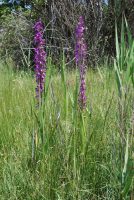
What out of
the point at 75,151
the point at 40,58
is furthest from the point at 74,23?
the point at 75,151

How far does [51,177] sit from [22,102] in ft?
4.26

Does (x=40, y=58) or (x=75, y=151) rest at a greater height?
(x=40, y=58)

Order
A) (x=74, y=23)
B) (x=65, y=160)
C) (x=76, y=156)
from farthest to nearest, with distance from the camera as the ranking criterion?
1. (x=74, y=23)
2. (x=76, y=156)
3. (x=65, y=160)

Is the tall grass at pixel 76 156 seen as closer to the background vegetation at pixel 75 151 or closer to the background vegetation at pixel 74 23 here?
the background vegetation at pixel 75 151

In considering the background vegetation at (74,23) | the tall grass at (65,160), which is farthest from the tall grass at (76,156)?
the background vegetation at (74,23)

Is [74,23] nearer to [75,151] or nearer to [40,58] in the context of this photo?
[40,58]

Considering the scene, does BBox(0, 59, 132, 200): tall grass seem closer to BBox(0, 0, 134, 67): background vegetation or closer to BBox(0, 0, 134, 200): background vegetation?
BBox(0, 0, 134, 200): background vegetation

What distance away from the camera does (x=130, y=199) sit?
1.71m

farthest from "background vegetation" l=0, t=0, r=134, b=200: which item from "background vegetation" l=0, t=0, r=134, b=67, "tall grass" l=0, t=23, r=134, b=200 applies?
"background vegetation" l=0, t=0, r=134, b=67

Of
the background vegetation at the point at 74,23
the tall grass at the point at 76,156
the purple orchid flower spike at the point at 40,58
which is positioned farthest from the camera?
the background vegetation at the point at 74,23

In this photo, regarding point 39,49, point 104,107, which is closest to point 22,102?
point 104,107

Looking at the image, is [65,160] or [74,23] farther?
[74,23]

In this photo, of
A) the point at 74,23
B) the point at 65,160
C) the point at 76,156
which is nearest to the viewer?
the point at 65,160

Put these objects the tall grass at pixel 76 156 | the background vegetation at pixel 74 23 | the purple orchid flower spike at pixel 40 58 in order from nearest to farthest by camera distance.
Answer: the tall grass at pixel 76 156 → the purple orchid flower spike at pixel 40 58 → the background vegetation at pixel 74 23
